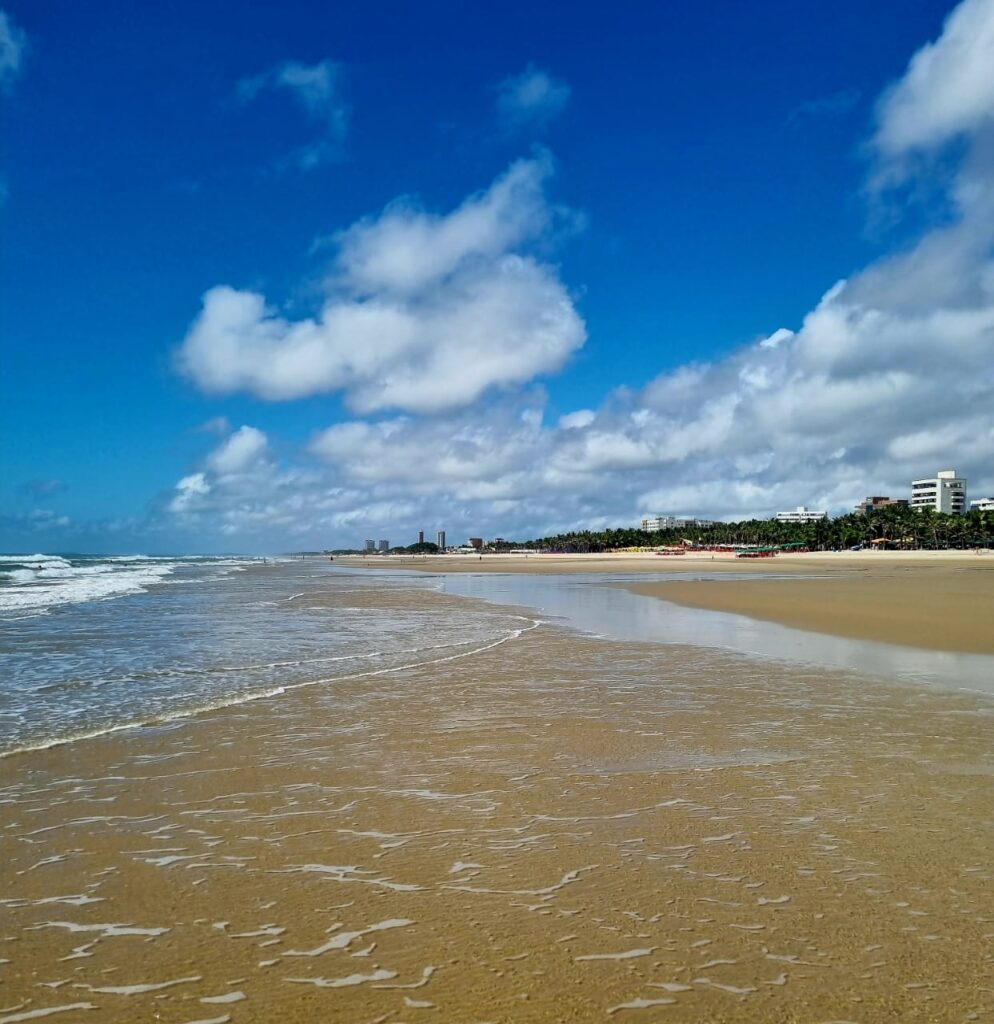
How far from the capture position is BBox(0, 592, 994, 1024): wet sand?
369cm

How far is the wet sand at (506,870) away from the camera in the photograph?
12.1ft

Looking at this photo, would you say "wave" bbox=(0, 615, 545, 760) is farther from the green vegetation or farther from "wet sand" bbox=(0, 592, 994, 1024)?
the green vegetation

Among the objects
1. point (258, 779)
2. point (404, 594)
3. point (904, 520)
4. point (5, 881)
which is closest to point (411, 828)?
point (258, 779)

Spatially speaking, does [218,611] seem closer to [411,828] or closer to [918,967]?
[411,828]

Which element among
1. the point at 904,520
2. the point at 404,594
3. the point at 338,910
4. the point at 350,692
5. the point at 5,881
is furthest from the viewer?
the point at 904,520

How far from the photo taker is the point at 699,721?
30.8 ft

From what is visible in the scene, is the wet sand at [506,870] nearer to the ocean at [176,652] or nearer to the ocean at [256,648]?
the ocean at [176,652]

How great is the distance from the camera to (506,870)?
200 inches

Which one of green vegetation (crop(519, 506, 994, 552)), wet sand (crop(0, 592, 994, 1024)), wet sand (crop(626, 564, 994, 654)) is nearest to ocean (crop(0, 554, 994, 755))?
wet sand (crop(626, 564, 994, 654))

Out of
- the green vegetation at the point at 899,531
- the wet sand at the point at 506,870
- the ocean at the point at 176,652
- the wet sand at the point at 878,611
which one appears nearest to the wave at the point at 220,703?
the ocean at the point at 176,652

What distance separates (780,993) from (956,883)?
1974 mm

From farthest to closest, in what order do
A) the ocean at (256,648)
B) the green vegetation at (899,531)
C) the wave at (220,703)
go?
the green vegetation at (899,531), the ocean at (256,648), the wave at (220,703)

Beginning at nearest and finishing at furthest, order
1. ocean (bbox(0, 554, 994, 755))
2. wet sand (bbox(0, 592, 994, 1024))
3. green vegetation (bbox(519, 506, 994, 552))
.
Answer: wet sand (bbox(0, 592, 994, 1024))
ocean (bbox(0, 554, 994, 755))
green vegetation (bbox(519, 506, 994, 552))

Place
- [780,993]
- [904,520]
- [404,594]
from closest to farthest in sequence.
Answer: [780,993]
[404,594]
[904,520]
